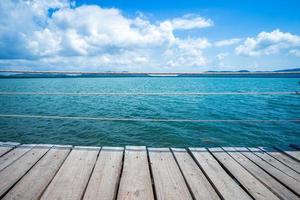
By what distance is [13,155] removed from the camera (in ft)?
6.77

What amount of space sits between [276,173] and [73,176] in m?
2.02

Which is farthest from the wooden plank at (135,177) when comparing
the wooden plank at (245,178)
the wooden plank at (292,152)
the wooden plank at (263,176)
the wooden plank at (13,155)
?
the wooden plank at (292,152)

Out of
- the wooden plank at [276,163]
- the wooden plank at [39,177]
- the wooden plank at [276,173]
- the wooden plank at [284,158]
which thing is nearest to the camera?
the wooden plank at [39,177]

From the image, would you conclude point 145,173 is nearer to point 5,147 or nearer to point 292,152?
point 5,147

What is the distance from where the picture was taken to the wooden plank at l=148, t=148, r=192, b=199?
1468 mm

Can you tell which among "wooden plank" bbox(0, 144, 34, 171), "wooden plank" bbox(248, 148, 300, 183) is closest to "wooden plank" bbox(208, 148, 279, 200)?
"wooden plank" bbox(248, 148, 300, 183)

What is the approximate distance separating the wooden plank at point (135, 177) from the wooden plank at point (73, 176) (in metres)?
0.34

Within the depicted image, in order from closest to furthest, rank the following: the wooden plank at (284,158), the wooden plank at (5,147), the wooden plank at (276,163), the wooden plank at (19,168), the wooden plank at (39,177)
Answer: the wooden plank at (39,177), the wooden plank at (19,168), the wooden plank at (276,163), the wooden plank at (284,158), the wooden plank at (5,147)

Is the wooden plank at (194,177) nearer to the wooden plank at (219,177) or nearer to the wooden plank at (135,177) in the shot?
the wooden plank at (219,177)

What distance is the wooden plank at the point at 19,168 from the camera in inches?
60.3

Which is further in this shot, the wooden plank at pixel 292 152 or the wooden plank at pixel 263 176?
the wooden plank at pixel 292 152

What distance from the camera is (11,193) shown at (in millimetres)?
1420

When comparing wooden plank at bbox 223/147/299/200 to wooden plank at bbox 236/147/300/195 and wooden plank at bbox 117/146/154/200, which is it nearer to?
wooden plank at bbox 236/147/300/195

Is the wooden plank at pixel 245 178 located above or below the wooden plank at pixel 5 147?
below
